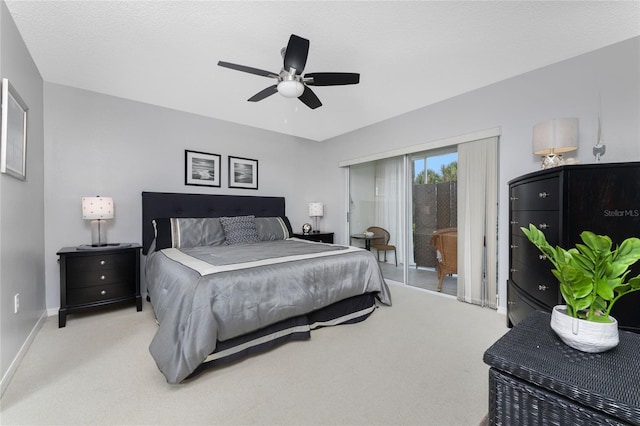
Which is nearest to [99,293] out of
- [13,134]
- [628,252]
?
[13,134]

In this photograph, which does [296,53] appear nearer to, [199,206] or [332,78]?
[332,78]

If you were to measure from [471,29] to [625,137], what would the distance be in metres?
1.54

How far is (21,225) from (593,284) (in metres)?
3.34

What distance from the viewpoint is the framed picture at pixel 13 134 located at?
1737 mm


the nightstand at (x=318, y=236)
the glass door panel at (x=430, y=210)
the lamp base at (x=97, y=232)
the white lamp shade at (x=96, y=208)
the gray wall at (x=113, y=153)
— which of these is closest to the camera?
the white lamp shade at (x=96, y=208)

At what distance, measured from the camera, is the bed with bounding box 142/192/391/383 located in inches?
69.7

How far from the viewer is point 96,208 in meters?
2.80

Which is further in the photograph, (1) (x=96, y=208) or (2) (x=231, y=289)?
(1) (x=96, y=208)

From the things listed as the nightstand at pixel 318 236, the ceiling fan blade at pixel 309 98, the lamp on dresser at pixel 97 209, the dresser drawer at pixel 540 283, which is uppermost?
the ceiling fan blade at pixel 309 98

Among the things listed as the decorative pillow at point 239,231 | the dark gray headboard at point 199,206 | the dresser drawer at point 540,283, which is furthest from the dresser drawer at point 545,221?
the dark gray headboard at point 199,206

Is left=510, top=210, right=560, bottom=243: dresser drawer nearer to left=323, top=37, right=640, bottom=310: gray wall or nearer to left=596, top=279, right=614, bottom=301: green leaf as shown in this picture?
left=323, top=37, right=640, bottom=310: gray wall

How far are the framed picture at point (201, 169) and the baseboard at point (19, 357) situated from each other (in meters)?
2.05

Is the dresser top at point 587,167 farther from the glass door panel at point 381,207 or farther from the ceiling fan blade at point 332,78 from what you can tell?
the glass door panel at point 381,207

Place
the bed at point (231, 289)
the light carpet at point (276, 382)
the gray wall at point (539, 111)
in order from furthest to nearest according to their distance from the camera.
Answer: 1. the gray wall at point (539, 111)
2. the bed at point (231, 289)
3. the light carpet at point (276, 382)
